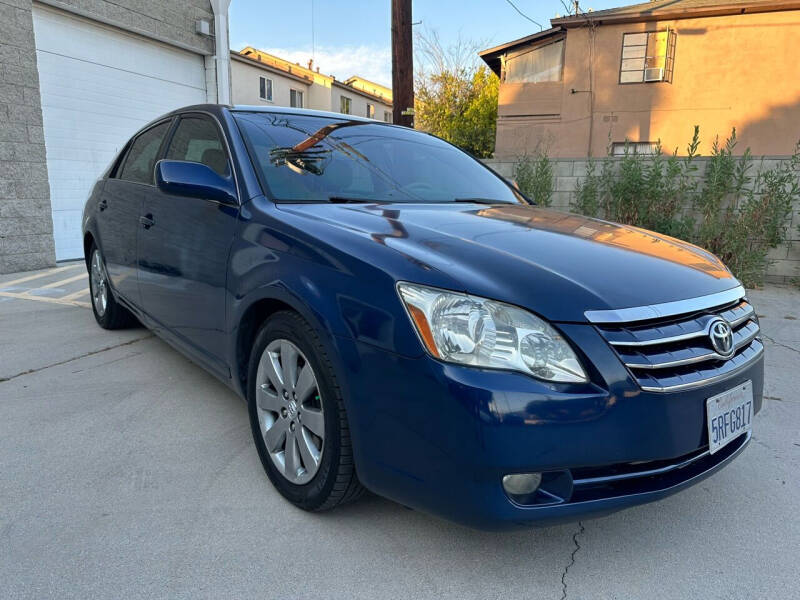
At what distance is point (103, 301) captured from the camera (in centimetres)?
448

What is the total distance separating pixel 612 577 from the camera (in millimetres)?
1840

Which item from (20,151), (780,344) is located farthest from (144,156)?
(780,344)

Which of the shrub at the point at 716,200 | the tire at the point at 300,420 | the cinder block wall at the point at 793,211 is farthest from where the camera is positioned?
the cinder block wall at the point at 793,211

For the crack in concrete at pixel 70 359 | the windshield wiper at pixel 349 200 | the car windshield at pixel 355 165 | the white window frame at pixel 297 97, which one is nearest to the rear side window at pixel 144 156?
the car windshield at pixel 355 165

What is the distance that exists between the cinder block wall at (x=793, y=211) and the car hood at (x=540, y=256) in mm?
5288

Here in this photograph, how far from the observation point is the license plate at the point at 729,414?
5.82 ft

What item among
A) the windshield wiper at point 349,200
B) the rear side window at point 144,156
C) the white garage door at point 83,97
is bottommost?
the windshield wiper at point 349,200

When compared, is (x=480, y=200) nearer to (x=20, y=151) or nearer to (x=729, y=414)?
(x=729, y=414)

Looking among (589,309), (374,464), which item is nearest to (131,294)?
(374,464)

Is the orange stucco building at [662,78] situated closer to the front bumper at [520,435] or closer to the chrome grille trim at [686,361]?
the chrome grille trim at [686,361]

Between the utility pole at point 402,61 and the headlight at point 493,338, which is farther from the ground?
the utility pole at point 402,61

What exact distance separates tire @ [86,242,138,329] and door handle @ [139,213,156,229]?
41.1 inches

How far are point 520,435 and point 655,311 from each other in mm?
578

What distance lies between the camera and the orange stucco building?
13.8 meters
